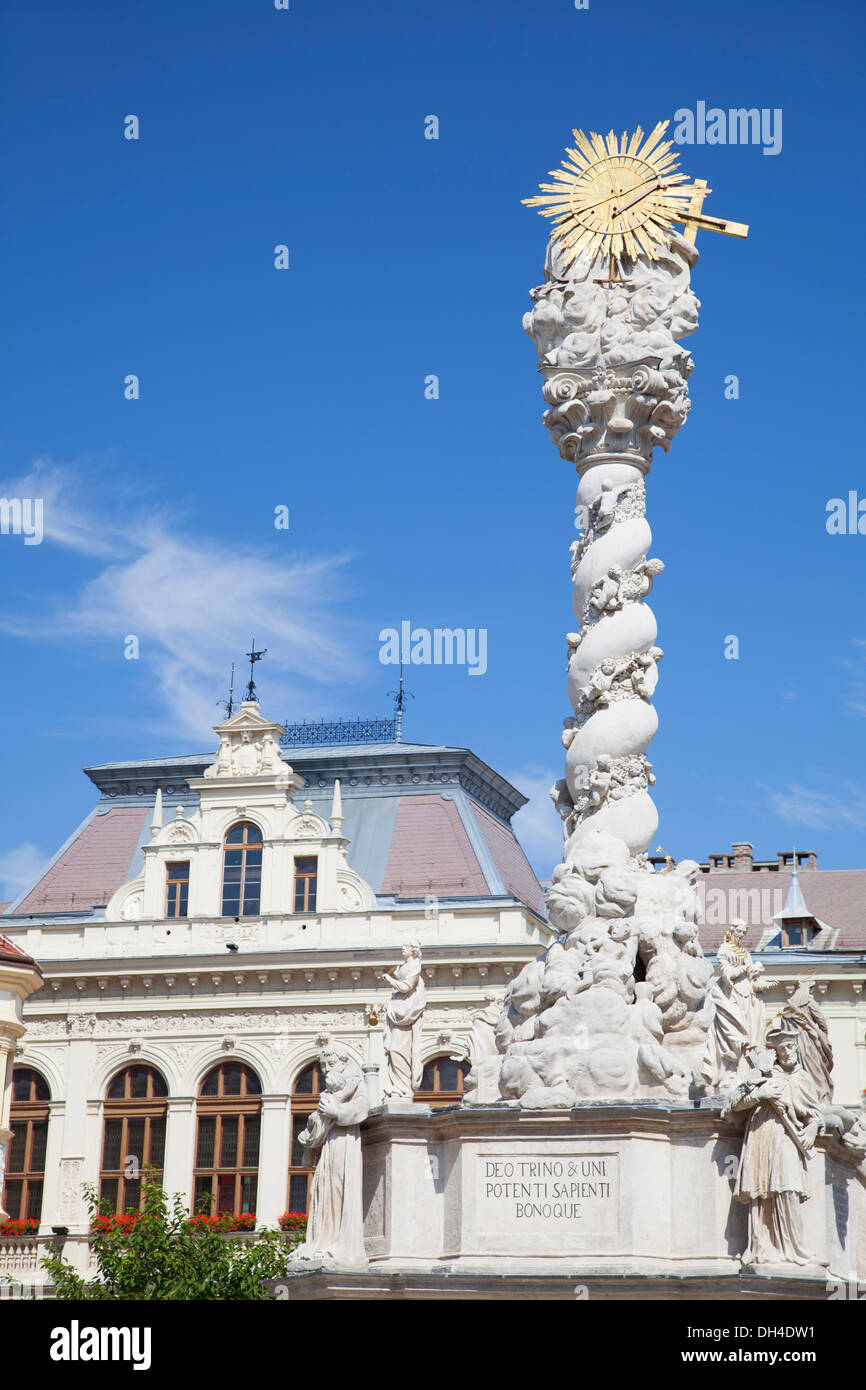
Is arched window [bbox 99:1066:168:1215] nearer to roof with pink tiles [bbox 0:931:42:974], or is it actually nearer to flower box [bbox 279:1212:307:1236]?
flower box [bbox 279:1212:307:1236]

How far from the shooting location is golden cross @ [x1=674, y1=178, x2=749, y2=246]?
2200 centimetres

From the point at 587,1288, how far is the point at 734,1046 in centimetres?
273

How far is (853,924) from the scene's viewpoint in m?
46.0

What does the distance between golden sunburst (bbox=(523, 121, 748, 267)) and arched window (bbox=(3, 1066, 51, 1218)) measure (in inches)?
1099

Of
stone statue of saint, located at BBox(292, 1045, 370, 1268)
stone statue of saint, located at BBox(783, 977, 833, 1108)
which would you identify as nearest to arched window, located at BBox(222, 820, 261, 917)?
stone statue of saint, located at BBox(292, 1045, 370, 1268)

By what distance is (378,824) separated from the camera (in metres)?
47.4

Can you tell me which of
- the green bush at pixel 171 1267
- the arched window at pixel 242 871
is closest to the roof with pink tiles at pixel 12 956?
the green bush at pixel 171 1267

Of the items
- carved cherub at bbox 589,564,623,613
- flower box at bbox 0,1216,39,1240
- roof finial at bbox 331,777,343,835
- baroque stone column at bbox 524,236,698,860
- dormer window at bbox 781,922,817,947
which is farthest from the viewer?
roof finial at bbox 331,777,343,835

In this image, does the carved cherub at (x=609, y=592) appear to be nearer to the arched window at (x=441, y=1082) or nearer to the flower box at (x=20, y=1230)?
the arched window at (x=441, y=1082)

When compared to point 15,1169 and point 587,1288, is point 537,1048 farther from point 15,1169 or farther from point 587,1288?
point 15,1169

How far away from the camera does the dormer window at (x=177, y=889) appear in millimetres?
45812

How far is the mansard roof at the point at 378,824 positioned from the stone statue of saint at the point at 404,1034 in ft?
82.3
